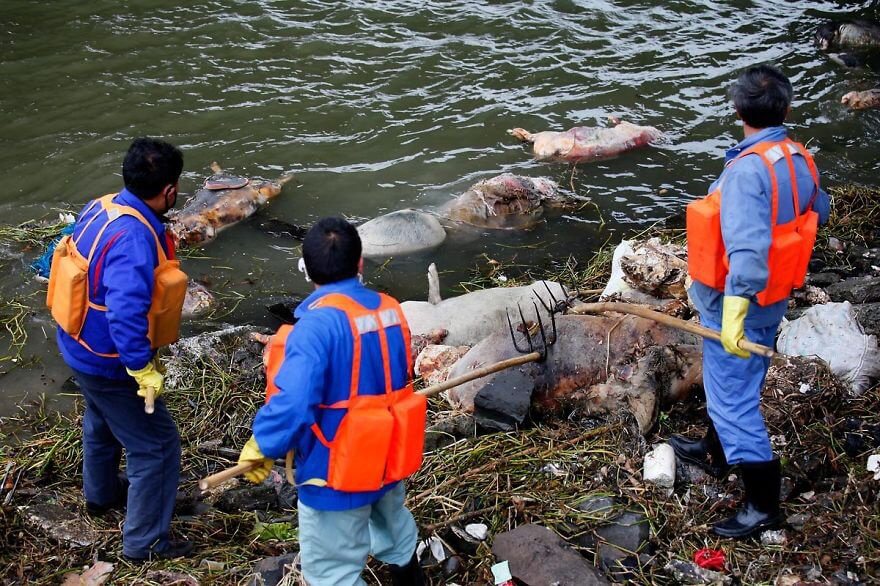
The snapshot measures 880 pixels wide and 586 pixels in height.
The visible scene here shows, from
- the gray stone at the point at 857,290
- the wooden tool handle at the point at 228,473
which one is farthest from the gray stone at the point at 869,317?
the wooden tool handle at the point at 228,473

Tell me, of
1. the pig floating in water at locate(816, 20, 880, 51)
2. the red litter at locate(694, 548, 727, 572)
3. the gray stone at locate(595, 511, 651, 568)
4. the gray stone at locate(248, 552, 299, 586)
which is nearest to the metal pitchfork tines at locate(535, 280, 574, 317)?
the gray stone at locate(595, 511, 651, 568)

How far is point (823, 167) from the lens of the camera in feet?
27.2

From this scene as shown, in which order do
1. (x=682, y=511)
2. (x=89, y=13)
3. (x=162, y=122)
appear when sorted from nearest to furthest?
(x=682, y=511), (x=162, y=122), (x=89, y=13)

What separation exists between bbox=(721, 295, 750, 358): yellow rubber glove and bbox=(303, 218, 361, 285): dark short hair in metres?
1.66

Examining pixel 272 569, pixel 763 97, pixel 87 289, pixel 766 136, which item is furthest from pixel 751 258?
pixel 87 289

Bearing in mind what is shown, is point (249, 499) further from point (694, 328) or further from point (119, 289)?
point (694, 328)

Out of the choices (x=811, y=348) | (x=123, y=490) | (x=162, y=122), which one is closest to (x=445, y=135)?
(x=162, y=122)

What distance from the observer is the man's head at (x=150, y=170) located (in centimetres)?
352

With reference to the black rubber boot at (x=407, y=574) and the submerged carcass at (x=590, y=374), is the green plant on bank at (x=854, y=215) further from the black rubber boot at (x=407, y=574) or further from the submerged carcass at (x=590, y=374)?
the black rubber boot at (x=407, y=574)

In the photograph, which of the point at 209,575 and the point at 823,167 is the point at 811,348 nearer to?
the point at 209,575

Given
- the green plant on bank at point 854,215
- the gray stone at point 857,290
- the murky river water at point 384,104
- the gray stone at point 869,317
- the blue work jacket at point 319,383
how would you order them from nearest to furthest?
the blue work jacket at point 319,383 < the gray stone at point 869,317 < the gray stone at point 857,290 < the green plant on bank at point 854,215 < the murky river water at point 384,104

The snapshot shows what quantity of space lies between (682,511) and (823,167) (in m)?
5.77

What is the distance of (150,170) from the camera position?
352 centimetres

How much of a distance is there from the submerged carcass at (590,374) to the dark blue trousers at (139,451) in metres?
1.69
